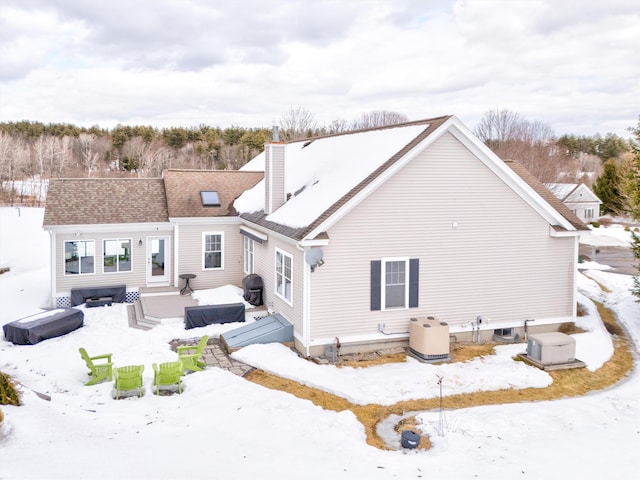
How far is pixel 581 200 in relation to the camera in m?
54.6

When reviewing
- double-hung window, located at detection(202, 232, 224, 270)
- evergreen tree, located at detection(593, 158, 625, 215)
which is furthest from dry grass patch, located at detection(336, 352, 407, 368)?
evergreen tree, located at detection(593, 158, 625, 215)

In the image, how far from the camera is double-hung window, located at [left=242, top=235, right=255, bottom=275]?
1995 cm

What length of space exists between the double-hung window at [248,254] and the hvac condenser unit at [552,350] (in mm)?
10382

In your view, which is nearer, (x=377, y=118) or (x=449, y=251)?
(x=449, y=251)

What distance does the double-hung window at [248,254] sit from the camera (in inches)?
786

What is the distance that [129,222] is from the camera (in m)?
20.4

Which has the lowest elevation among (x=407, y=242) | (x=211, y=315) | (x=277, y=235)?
(x=211, y=315)

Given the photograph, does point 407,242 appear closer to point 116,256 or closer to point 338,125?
point 116,256

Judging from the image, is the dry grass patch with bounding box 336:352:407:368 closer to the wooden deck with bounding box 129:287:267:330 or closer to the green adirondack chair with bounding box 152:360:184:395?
the green adirondack chair with bounding box 152:360:184:395

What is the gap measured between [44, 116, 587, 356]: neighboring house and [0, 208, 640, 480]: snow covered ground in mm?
1316

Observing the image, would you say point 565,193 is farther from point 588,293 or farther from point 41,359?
point 41,359

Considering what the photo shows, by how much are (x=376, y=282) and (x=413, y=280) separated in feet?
3.80

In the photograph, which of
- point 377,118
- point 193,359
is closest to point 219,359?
point 193,359

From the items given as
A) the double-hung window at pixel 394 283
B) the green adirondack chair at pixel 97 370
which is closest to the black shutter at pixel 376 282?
the double-hung window at pixel 394 283
